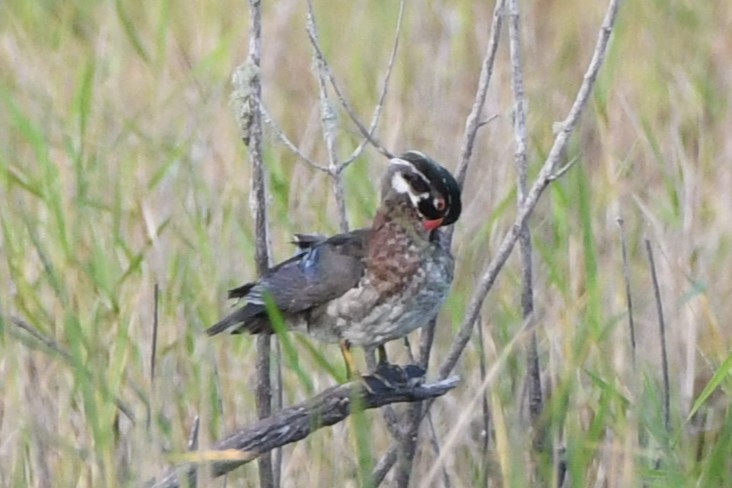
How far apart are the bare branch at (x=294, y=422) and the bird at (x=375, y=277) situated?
0.09m

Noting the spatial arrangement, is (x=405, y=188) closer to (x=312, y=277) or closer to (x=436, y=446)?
(x=312, y=277)

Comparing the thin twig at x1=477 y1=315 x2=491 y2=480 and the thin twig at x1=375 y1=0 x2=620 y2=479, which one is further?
the thin twig at x1=477 y1=315 x2=491 y2=480

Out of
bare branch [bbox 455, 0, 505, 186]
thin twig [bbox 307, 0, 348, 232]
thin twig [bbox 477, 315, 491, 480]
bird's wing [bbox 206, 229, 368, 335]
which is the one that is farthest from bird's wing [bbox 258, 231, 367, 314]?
thin twig [bbox 477, 315, 491, 480]

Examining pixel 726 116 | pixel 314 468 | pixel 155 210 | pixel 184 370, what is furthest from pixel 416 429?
pixel 726 116

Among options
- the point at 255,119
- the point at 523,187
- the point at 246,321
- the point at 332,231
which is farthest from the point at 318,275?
the point at 332,231

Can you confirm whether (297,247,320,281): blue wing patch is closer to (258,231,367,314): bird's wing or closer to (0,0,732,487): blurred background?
(258,231,367,314): bird's wing

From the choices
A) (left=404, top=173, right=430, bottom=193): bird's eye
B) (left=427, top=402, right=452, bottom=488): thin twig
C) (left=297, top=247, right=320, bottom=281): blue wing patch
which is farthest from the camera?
(left=427, top=402, right=452, bottom=488): thin twig

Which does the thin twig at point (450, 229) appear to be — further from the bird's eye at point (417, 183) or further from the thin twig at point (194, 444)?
the thin twig at point (194, 444)

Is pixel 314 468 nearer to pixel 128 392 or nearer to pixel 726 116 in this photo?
pixel 128 392

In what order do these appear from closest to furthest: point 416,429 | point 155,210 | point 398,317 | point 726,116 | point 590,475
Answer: point 398,317, point 416,429, point 590,475, point 155,210, point 726,116

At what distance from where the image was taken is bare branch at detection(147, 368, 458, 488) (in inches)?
73.7

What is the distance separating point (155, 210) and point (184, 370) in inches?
16.6

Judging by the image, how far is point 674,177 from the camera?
9.57ft

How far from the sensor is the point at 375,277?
7.11 ft
